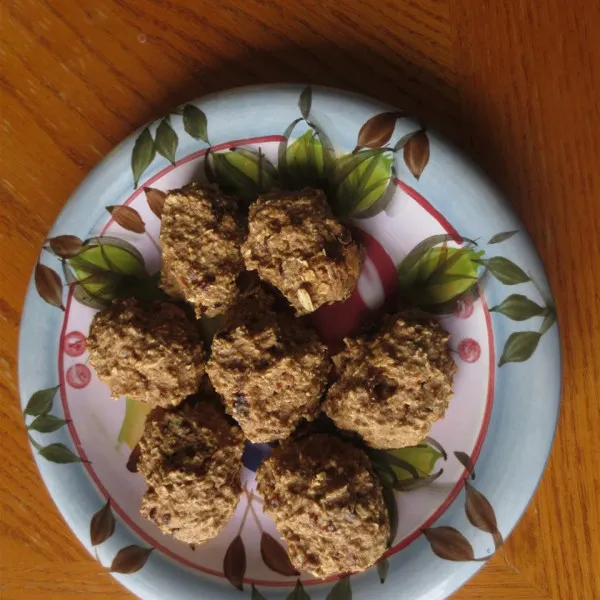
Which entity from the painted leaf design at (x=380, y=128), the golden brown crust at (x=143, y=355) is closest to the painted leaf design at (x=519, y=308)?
the painted leaf design at (x=380, y=128)

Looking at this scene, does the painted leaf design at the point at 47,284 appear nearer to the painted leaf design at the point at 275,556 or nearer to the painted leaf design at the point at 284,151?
the painted leaf design at the point at 284,151

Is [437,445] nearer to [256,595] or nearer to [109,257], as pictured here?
[256,595]

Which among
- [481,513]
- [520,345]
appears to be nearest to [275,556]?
[481,513]

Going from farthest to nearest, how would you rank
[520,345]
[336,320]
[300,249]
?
[336,320], [520,345], [300,249]

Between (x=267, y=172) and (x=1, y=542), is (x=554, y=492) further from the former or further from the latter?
(x=1, y=542)

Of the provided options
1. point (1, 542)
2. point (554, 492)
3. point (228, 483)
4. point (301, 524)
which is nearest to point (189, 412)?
point (228, 483)

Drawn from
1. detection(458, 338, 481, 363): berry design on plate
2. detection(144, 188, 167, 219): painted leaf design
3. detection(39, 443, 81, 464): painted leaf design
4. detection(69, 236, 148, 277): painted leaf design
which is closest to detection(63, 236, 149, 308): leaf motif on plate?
detection(69, 236, 148, 277): painted leaf design
